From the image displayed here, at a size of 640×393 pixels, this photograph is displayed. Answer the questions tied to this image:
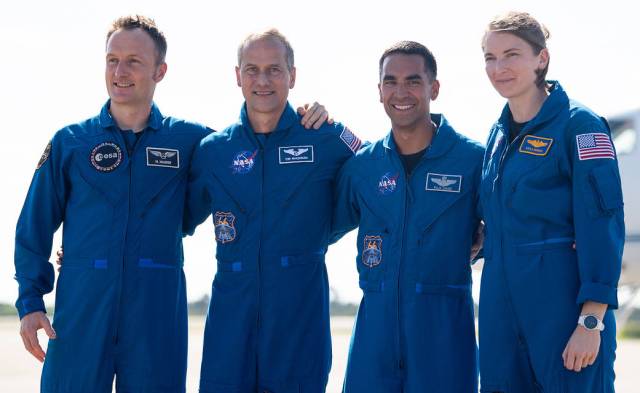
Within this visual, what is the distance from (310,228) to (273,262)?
304 mm

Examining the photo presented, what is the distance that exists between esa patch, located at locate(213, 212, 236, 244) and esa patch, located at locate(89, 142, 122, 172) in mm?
671

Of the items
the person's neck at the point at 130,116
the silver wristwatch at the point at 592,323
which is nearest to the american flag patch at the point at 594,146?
the silver wristwatch at the point at 592,323

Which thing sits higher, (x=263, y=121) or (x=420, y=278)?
(x=263, y=121)

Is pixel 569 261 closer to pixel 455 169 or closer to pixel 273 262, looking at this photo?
pixel 455 169

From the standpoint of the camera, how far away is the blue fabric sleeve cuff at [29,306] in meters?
4.50

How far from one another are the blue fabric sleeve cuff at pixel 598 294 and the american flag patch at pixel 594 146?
1.87 feet

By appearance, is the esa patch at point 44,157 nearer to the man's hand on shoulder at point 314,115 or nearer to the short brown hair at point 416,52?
the man's hand on shoulder at point 314,115

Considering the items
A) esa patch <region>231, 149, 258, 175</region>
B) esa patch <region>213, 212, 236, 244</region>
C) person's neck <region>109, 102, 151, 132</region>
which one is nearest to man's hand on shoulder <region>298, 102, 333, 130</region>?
esa patch <region>231, 149, 258, 175</region>

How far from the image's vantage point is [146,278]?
4.49 metres

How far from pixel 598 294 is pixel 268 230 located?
74.3 inches

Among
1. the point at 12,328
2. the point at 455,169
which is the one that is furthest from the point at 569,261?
the point at 12,328

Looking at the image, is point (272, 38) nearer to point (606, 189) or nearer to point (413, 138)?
point (413, 138)

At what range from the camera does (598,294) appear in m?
3.45

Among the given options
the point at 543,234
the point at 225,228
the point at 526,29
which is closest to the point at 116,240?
the point at 225,228
